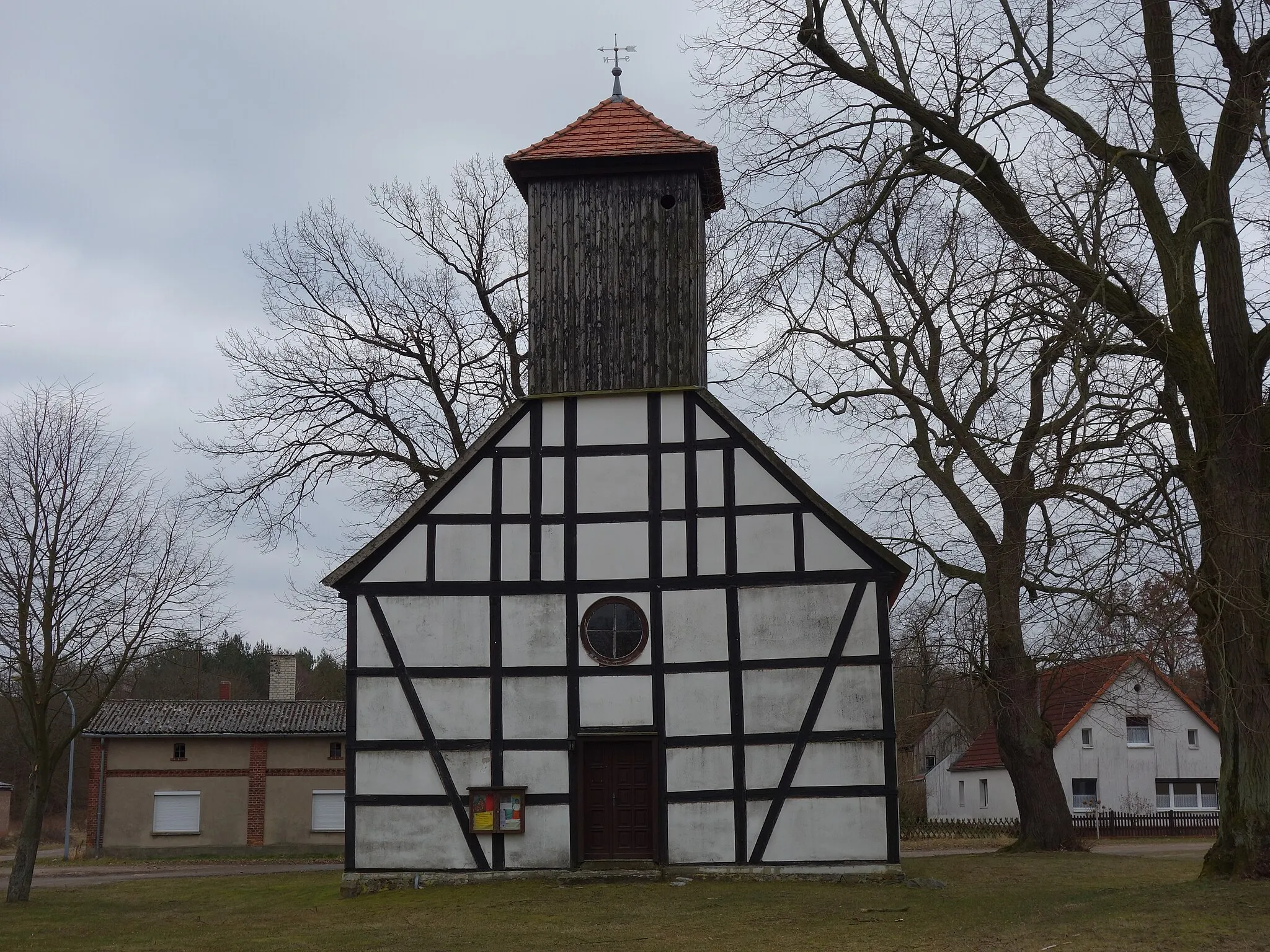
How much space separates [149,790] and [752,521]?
77.6 ft

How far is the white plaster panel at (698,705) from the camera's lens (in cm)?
1752

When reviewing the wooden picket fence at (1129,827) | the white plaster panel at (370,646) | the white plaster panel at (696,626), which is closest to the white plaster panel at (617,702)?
the white plaster panel at (696,626)

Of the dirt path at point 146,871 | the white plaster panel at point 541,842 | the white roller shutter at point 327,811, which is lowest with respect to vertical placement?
the dirt path at point 146,871

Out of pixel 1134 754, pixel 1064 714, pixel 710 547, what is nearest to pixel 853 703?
pixel 710 547

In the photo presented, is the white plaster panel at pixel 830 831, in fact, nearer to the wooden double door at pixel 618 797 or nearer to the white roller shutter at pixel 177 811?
the wooden double door at pixel 618 797

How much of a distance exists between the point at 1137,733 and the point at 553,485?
96.8 ft

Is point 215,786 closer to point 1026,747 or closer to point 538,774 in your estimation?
point 538,774

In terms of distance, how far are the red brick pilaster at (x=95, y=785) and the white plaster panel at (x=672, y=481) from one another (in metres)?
23.0

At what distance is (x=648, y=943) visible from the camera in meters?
12.0

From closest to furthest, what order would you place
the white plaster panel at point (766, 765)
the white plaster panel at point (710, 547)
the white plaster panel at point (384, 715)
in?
the white plaster panel at point (766, 765) → the white plaster panel at point (384, 715) → the white plaster panel at point (710, 547)

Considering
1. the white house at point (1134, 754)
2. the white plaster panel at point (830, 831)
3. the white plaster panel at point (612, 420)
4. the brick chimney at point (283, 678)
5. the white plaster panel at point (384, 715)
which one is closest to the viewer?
the white plaster panel at point (830, 831)

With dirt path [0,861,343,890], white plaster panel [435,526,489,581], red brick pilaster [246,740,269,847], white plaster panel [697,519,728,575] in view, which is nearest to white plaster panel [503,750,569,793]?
white plaster panel [435,526,489,581]

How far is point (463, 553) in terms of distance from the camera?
722 inches

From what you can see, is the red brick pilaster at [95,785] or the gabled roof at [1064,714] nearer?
the red brick pilaster at [95,785]
